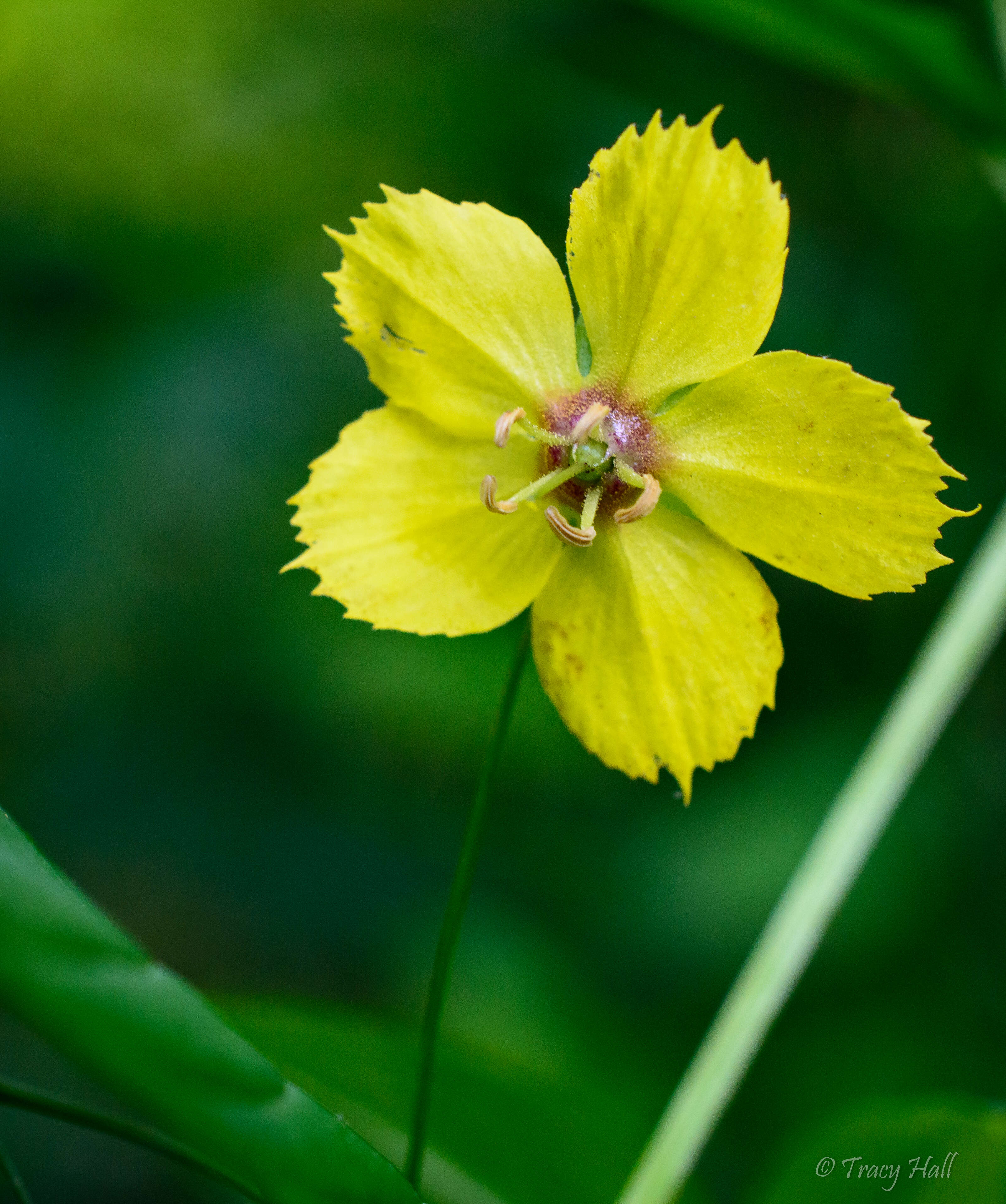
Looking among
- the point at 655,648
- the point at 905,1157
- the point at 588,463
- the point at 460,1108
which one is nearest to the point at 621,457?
the point at 588,463

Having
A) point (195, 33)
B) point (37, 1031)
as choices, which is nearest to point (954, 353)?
point (195, 33)

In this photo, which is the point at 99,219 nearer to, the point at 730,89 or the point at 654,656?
the point at 730,89

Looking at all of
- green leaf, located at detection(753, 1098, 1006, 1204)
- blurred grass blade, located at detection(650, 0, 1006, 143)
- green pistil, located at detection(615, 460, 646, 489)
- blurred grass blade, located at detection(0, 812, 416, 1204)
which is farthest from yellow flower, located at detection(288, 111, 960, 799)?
blurred grass blade, located at detection(650, 0, 1006, 143)

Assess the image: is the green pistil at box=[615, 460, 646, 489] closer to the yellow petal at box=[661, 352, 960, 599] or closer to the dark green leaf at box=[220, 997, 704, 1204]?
the yellow petal at box=[661, 352, 960, 599]

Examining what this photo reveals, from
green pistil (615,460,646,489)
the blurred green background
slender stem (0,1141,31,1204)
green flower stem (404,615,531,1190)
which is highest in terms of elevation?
the blurred green background

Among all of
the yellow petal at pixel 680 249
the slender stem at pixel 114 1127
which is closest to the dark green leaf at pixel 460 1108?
the slender stem at pixel 114 1127
